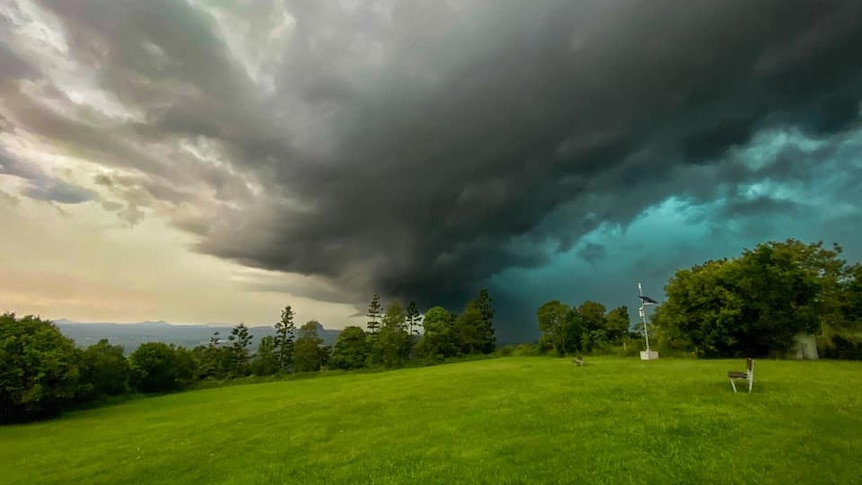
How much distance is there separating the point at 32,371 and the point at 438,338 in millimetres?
75284

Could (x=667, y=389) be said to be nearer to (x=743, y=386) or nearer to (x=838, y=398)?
(x=743, y=386)

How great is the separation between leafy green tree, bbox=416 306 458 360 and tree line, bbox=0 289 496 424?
252 mm

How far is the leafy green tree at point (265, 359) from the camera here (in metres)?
93.9

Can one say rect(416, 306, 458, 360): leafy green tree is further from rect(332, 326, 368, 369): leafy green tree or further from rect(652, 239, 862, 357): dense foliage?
rect(652, 239, 862, 357): dense foliage

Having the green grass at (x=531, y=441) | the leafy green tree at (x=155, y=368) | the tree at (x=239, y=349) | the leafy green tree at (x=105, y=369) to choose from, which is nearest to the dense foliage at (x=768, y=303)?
the green grass at (x=531, y=441)

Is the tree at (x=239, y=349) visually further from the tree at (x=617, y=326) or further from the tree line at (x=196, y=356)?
the tree at (x=617, y=326)

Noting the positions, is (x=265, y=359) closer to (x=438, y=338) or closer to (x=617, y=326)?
(x=438, y=338)

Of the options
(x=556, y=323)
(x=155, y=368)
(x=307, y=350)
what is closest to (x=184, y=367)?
(x=155, y=368)

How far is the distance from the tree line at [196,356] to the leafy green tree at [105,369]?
145 mm

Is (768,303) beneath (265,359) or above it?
above

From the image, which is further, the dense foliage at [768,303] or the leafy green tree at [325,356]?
the leafy green tree at [325,356]

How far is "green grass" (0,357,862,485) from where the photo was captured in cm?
1101

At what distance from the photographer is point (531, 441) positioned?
13734 mm

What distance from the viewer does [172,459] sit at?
1686 centimetres
